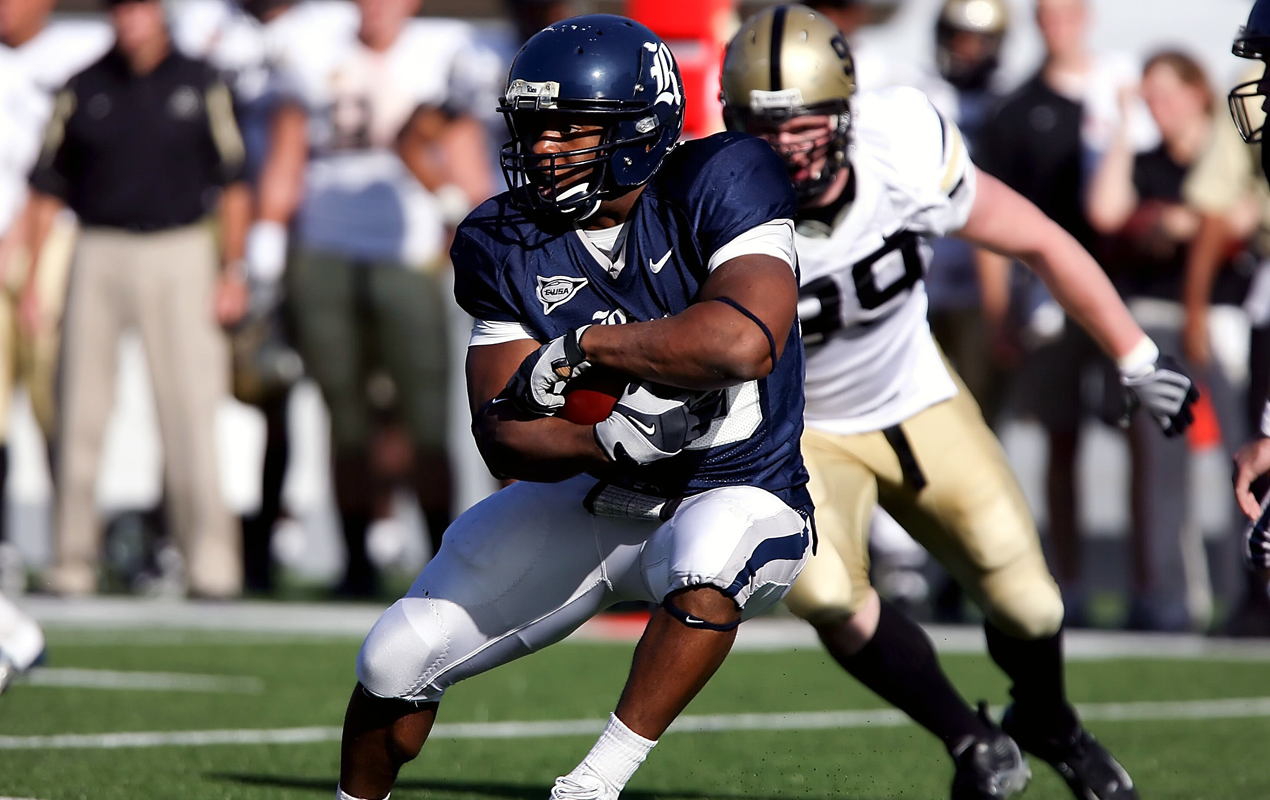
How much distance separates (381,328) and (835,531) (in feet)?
13.6

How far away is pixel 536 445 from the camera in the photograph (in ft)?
10.6

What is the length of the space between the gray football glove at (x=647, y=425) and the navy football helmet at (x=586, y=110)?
1.27 feet

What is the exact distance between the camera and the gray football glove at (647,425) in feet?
10.4

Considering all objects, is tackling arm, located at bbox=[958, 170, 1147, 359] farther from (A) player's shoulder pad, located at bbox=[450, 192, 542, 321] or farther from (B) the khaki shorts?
(B) the khaki shorts

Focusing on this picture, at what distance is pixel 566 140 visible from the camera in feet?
11.0

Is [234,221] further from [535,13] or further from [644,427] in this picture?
[644,427]

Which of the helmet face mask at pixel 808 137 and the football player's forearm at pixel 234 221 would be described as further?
the football player's forearm at pixel 234 221

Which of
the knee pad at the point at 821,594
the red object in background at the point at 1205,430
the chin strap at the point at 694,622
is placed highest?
the chin strap at the point at 694,622

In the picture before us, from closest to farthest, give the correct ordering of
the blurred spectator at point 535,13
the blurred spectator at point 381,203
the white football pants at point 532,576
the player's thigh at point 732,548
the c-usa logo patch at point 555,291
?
the player's thigh at point 732,548 → the white football pants at point 532,576 → the c-usa logo patch at point 555,291 → the blurred spectator at point 535,13 → the blurred spectator at point 381,203

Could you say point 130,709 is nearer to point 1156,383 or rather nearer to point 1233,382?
point 1156,383

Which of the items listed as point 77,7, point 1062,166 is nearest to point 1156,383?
point 1062,166

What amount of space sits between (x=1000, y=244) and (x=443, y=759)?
1.82 m

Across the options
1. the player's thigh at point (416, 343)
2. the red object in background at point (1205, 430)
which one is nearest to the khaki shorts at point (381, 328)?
the player's thigh at point (416, 343)

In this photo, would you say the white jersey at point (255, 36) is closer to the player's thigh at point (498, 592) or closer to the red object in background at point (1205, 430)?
the red object in background at point (1205, 430)
